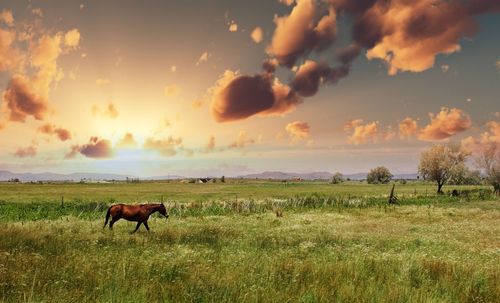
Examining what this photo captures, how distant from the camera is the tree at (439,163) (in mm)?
102875

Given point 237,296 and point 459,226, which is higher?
point 237,296

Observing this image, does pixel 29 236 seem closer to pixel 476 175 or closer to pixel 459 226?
pixel 459 226

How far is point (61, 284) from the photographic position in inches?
344

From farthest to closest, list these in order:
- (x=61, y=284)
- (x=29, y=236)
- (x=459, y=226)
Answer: (x=459, y=226) → (x=29, y=236) → (x=61, y=284)

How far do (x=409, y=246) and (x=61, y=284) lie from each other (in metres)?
18.7

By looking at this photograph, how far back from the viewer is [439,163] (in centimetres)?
10281

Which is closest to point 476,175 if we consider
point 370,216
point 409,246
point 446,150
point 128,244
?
point 446,150

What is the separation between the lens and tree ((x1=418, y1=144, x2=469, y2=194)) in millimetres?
102875

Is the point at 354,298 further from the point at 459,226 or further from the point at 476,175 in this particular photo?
the point at 476,175

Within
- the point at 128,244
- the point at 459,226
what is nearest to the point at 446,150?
the point at 459,226

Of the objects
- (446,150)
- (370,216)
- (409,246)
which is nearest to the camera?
(409,246)

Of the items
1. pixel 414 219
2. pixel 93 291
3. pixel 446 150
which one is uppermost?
pixel 446 150

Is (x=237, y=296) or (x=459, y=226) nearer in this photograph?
(x=237, y=296)

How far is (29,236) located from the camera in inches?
672
